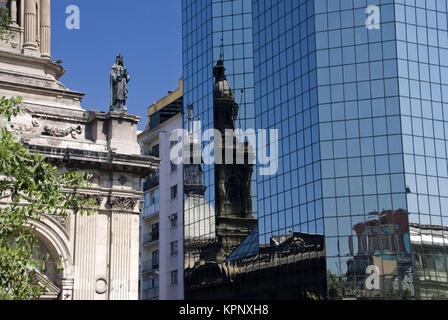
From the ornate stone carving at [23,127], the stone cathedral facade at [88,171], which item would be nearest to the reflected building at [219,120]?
the stone cathedral facade at [88,171]

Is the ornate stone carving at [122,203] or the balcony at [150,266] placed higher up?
the balcony at [150,266]

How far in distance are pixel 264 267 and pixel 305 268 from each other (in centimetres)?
514

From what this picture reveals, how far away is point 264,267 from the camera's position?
7725cm

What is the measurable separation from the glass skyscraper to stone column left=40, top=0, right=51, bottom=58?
3073 cm

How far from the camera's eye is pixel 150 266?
298 feet

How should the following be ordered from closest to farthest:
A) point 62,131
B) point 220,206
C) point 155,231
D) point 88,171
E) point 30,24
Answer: point 88,171 < point 62,131 < point 30,24 < point 220,206 < point 155,231

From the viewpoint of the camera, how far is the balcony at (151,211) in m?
90.6

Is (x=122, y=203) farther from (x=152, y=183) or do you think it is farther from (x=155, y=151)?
(x=155, y=151)

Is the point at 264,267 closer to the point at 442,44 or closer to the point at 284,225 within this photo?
the point at 284,225

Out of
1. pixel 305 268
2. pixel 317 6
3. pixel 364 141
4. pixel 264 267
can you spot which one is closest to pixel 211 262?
pixel 264 267

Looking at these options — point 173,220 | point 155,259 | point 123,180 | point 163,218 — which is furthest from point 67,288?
point 155,259

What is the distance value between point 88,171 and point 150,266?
1920 inches

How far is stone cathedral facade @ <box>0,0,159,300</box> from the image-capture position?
Answer: 4194 cm

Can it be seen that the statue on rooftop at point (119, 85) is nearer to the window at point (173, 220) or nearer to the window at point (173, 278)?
the window at point (173, 220)
